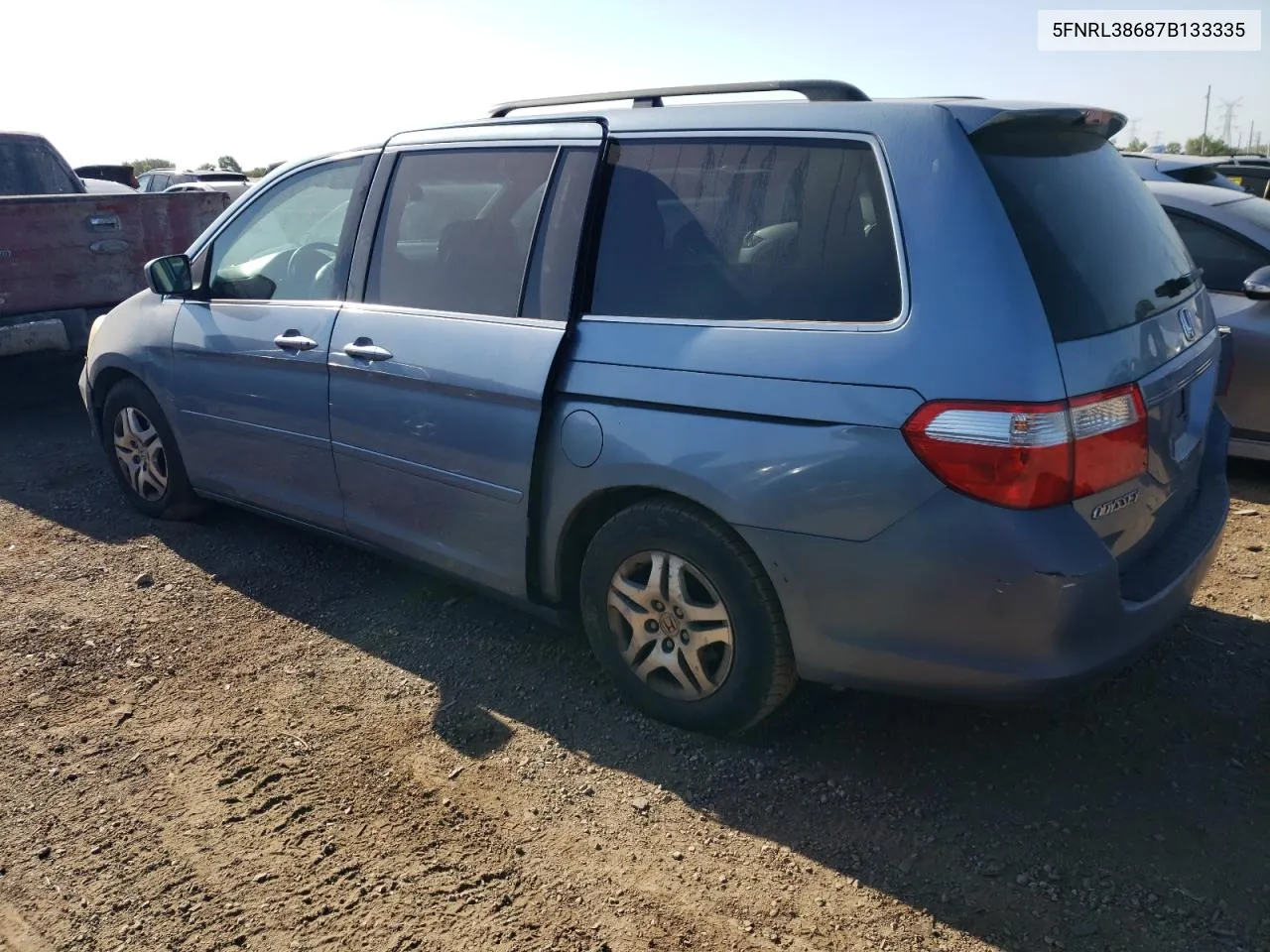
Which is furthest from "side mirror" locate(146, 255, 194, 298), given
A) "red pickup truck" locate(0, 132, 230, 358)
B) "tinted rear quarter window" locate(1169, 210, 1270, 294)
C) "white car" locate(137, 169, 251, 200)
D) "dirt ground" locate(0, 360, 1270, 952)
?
"white car" locate(137, 169, 251, 200)

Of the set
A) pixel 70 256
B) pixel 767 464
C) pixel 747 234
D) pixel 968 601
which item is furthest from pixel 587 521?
pixel 70 256

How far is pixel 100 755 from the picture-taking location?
11.1ft

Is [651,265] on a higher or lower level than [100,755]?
higher

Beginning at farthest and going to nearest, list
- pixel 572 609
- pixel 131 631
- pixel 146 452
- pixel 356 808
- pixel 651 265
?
1. pixel 146 452
2. pixel 131 631
3. pixel 572 609
4. pixel 651 265
5. pixel 356 808

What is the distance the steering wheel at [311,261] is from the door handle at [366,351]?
0.49 m

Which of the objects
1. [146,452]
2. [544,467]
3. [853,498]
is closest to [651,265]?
[544,467]

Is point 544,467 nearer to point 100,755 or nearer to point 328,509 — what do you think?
point 328,509

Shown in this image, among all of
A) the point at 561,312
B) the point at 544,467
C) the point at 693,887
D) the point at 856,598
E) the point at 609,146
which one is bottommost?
the point at 693,887

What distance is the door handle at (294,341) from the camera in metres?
4.19

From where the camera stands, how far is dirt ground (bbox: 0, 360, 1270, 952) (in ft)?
8.54

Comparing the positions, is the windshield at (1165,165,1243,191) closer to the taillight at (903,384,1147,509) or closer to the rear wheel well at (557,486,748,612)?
the taillight at (903,384,1147,509)

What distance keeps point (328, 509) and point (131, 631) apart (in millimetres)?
908

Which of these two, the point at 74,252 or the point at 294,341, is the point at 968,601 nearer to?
the point at 294,341

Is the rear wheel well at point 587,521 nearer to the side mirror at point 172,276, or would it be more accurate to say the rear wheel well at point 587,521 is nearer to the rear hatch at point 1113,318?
the rear hatch at point 1113,318
